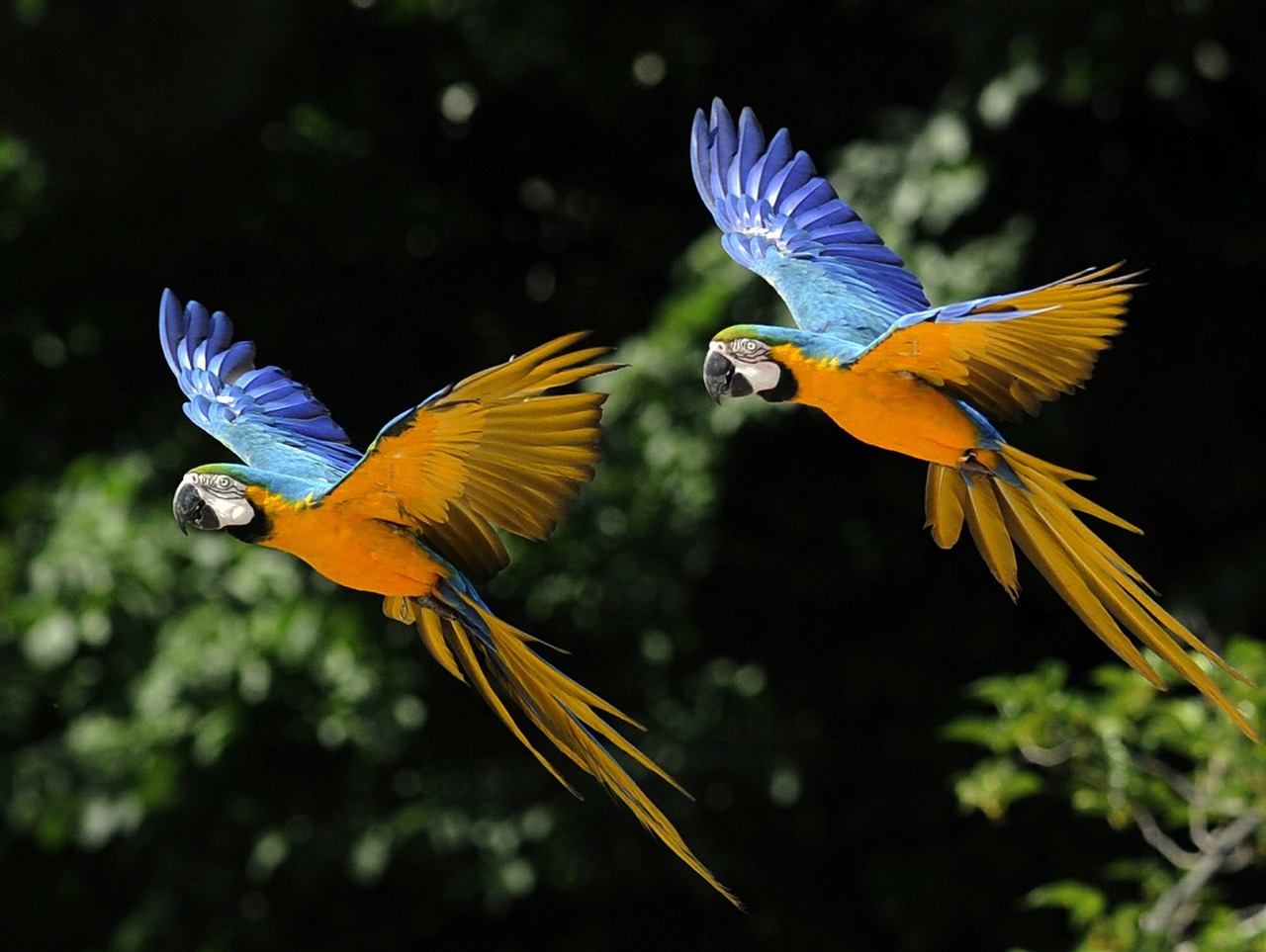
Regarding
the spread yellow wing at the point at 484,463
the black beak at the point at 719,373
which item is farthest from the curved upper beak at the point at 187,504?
the black beak at the point at 719,373

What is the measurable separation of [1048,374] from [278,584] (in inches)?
144

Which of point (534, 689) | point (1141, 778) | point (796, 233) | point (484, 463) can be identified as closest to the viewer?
point (484, 463)

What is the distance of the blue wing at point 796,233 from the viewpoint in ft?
6.03

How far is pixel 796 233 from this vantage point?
2.01m

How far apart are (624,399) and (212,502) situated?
335 cm

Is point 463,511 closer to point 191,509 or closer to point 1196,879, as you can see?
point 191,509

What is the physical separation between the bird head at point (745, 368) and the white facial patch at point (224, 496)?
425 mm

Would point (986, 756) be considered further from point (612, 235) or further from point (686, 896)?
point (612, 235)

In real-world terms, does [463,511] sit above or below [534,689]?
above

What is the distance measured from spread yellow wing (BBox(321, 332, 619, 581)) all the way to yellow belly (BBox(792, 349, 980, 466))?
0.21 m

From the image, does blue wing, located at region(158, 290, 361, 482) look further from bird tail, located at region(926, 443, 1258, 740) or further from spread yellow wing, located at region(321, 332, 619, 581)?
bird tail, located at region(926, 443, 1258, 740)

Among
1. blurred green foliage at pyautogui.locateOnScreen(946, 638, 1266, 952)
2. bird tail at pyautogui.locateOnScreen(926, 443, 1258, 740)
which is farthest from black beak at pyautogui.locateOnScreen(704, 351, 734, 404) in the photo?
blurred green foliage at pyautogui.locateOnScreen(946, 638, 1266, 952)

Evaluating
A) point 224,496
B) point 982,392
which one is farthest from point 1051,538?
point 224,496

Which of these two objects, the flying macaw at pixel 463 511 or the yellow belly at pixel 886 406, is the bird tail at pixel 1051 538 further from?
the flying macaw at pixel 463 511
